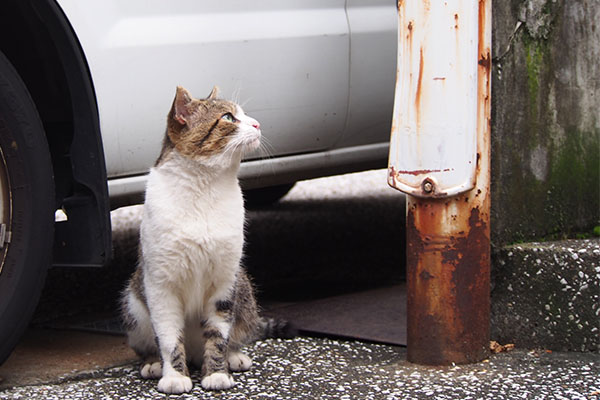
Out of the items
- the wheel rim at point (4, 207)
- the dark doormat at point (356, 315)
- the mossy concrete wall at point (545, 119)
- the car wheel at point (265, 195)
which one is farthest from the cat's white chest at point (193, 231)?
the car wheel at point (265, 195)

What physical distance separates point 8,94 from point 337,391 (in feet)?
4.33

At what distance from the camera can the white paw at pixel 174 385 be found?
9.02 feet

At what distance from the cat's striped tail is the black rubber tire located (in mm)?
956

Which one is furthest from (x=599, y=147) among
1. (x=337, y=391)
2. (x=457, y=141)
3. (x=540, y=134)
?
(x=337, y=391)

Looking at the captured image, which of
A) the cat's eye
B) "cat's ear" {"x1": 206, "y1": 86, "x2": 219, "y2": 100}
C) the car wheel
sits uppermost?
"cat's ear" {"x1": 206, "y1": 86, "x2": 219, "y2": 100}

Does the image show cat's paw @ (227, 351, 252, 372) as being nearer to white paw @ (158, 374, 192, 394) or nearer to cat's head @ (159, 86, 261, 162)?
white paw @ (158, 374, 192, 394)

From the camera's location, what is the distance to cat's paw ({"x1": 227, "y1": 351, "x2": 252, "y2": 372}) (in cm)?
302

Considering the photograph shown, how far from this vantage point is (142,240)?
2.88 m

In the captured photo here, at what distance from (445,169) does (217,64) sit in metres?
0.99

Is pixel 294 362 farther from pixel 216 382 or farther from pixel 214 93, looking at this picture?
pixel 214 93

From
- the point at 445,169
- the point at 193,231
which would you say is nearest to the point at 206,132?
the point at 193,231

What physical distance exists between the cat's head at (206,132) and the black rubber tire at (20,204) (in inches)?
16.8

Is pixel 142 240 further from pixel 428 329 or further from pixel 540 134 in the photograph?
pixel 540 134

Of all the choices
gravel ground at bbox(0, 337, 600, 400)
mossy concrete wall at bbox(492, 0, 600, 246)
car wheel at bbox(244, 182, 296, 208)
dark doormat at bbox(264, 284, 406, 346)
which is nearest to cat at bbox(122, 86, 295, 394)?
gravel ground at bbox(0, 337, 600, 400)
